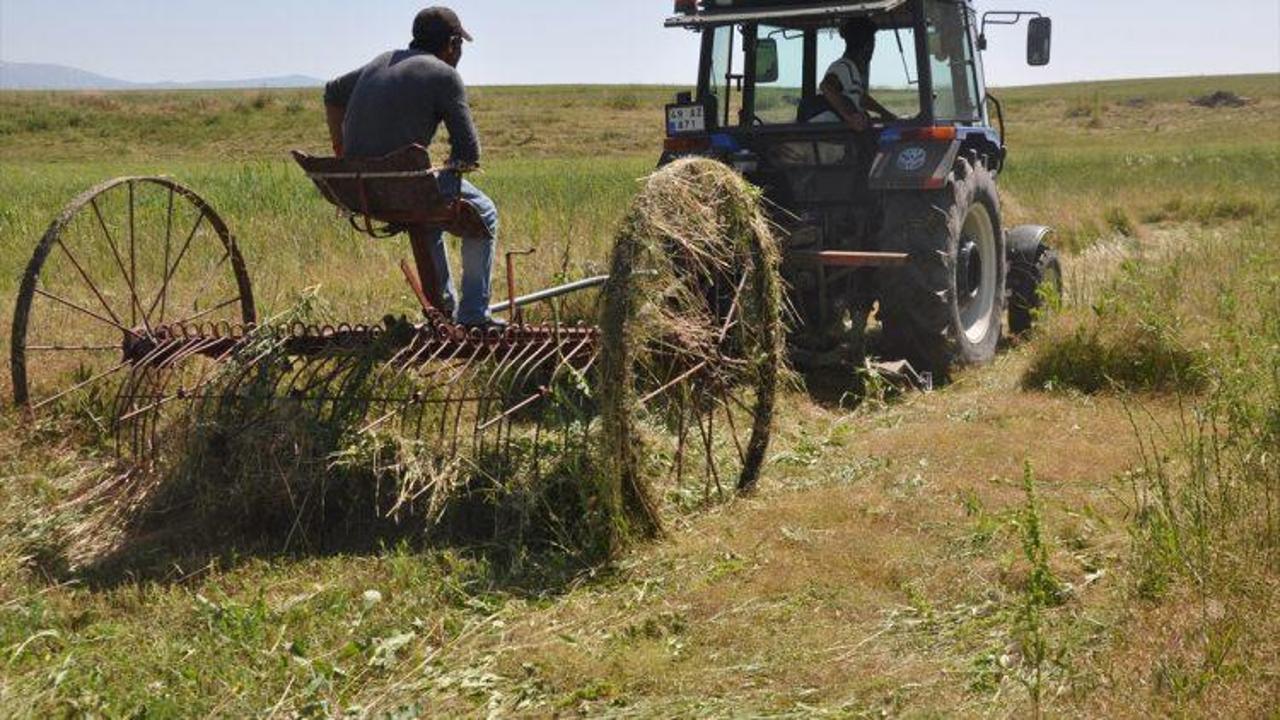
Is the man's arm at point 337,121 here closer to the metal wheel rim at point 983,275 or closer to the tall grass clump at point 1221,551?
the tall grass clump at point 1221,551

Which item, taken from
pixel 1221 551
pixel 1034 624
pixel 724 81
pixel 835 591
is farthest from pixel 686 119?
pixel 1034 624

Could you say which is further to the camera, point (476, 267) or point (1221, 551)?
point (476, 267)

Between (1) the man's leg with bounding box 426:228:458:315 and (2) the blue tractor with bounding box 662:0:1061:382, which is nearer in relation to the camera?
(1) the man's leg with bounding box 426:228:458:315

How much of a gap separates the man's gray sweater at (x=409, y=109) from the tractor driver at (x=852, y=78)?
2.71m

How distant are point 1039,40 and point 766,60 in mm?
1659

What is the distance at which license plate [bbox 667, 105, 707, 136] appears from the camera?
7.39 meters

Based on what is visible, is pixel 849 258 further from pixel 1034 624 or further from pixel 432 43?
pixel 1034 624

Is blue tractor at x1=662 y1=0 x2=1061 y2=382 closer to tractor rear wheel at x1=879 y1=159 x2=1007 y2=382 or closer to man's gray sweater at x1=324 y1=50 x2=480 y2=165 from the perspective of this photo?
tractor rear wheel at x1=879 y1=159 x2=1007 y2=382

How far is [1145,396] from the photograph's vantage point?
6.56 m

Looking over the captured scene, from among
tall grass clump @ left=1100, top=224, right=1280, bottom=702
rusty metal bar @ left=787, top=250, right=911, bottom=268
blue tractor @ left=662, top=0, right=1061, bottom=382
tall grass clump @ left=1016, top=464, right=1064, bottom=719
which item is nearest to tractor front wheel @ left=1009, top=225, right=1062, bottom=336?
blue tractor @ left=662, top=0, right=1061, bottom=382

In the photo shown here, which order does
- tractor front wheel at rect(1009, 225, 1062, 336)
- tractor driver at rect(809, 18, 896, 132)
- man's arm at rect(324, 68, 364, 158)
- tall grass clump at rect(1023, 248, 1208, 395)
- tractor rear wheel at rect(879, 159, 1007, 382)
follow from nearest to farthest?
man's arm at rect(324, 68, 364, 158) < tall grass clump at rect(1023, 248, 1208, 395) < tractor rear wheel at rect(879, 159, 1007, 382) < tractor driver at rect(809, 18, 896, 132) < tractor front wheel at rect(1009, 225, 1062, 336)

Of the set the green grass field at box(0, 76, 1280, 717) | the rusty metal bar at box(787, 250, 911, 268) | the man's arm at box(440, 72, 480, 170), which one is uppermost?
the man's arm at box(440, 72, 480, 170)

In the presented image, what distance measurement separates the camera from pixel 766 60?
760 cm

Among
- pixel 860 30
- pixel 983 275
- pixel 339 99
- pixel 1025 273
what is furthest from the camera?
pixel 1025 273
